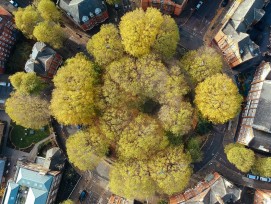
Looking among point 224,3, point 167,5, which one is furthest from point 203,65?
point 224,3

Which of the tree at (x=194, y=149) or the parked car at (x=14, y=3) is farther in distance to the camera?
the parked car at (x=14, y=3)

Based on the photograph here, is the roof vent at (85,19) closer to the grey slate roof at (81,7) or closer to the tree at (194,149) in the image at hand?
the grey slate roof at (81,7)

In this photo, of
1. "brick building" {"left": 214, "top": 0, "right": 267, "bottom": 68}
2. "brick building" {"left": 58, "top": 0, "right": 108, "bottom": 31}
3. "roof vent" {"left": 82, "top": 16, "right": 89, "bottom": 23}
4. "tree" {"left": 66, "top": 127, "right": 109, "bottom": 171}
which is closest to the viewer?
"tree" {"left": 66, "top": 127, "right": 109, "bottom": 171}

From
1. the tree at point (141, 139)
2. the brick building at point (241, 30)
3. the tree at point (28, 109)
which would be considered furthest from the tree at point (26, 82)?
the brick building at point (241, 30)

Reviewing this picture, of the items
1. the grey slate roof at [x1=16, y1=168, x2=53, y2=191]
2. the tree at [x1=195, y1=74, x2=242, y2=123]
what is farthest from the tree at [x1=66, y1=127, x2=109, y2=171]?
the tree at [x1=195, y1=74, x2=242, y2=123]

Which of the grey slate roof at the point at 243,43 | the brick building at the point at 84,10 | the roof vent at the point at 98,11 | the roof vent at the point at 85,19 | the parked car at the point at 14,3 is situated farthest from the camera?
the parked car at the point at 14,3

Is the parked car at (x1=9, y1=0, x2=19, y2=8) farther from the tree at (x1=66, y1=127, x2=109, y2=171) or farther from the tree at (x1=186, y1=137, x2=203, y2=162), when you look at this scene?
the tree at (x1=186, y1=137, x2=203, y2=162)

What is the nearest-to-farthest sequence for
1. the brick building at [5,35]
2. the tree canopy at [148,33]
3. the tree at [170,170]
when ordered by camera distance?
the tree at [170,170]
the tree canopy at [148,33]
the brick building at [5,35]

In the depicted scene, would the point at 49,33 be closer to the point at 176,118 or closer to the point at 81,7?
the point at 81,7
